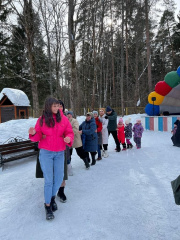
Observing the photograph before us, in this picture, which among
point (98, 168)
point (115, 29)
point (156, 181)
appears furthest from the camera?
point (115, 29)

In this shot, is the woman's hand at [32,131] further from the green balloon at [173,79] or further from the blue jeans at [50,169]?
the green balloon at [173,79]

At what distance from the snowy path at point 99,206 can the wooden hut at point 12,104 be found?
13.7 m

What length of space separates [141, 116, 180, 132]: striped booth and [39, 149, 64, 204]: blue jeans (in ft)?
33.5

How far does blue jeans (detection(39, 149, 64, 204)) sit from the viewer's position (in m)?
2.67

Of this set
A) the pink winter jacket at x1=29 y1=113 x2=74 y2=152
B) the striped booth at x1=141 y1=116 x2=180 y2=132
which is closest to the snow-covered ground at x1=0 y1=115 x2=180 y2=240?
the pink winter jacket at x1=29 y1=113 x2=74 y2=152

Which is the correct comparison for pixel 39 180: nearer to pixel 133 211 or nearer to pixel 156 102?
pixel 133 211

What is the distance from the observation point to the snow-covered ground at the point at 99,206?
234 cm

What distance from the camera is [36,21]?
45.7 feet

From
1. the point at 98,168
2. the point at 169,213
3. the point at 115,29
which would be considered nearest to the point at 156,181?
the point at 169,213

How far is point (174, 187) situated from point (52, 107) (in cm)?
179

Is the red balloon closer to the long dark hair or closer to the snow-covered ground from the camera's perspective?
the snow-covered ground

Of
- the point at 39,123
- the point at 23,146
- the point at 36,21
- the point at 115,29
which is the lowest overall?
the point at 23,146

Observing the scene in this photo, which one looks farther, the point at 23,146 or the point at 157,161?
the point at 23,146

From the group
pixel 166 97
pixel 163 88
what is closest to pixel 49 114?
pixel 163 88
